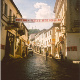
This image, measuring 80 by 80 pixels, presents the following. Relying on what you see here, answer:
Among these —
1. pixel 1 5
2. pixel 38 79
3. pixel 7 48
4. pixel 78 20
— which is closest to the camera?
pixel 38 79

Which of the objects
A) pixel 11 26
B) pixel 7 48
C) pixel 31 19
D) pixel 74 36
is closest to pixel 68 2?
pixel 74 36

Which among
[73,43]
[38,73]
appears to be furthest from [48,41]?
[38,73]

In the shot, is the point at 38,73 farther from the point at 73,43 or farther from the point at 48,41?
the point at 48,41

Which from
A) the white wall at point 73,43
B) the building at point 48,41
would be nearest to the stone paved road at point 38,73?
the white wall at point 73,43

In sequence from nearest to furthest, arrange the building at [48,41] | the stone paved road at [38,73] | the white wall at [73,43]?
the stone paved road at [38,73], the white wall at [73,43], the building at [48,41]

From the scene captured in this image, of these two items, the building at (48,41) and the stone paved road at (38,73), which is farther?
the building at (48,41)

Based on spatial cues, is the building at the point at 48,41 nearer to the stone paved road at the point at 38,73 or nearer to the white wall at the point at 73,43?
the white wall at the point at 73,43

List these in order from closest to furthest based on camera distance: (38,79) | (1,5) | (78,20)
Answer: (38,79)
(1,5)
(78,20)

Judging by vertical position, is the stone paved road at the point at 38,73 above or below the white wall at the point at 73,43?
below

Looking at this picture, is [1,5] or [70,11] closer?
[1,5]

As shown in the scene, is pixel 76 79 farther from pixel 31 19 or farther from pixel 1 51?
pixel 31 19

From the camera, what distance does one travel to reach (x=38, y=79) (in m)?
7.05

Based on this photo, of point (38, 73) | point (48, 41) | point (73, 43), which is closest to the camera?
point (38, 73)

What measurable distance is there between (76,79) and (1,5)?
11.4 m
